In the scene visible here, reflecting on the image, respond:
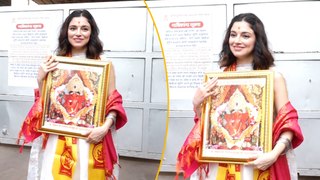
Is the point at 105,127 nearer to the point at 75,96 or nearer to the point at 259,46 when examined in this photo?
the point at 75,96

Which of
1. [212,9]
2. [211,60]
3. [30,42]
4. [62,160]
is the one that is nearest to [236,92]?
[211,60]

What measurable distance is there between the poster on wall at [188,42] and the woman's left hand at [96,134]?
1.12ft

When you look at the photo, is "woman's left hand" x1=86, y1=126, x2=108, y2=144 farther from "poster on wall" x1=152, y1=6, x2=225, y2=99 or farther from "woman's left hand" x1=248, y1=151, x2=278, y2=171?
"woman's left hand" x1=248, y1=151, x2=278, y2=171

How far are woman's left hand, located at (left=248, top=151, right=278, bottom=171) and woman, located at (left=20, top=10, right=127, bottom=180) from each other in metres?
0.45

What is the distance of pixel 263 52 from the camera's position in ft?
2.74

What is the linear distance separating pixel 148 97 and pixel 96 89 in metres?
0.26

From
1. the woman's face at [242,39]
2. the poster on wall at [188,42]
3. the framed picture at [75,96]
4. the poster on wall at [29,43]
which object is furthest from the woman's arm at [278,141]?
the poster on wall at [29,43]

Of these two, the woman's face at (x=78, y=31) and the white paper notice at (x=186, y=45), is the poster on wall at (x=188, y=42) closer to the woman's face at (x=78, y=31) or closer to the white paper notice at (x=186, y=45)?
the white paper notice at (x=186, y=45)

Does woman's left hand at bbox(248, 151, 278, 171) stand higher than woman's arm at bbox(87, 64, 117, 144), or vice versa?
woman's arm at bbox(87, 64, 117, 144)

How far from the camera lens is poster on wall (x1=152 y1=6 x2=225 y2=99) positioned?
1.17m

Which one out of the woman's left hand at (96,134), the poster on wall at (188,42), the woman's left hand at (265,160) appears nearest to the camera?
the woman's left hand at (265,160)

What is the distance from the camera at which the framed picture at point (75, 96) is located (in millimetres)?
963

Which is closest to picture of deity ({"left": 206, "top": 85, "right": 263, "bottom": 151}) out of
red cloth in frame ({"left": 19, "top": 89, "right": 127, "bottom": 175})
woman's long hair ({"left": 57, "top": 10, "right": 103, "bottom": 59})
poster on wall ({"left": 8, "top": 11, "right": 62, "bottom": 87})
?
red cloth in frame ({"left": 19, "top": 89, "right": 127, "bottom": 175})

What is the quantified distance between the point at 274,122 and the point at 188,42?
50 cm
